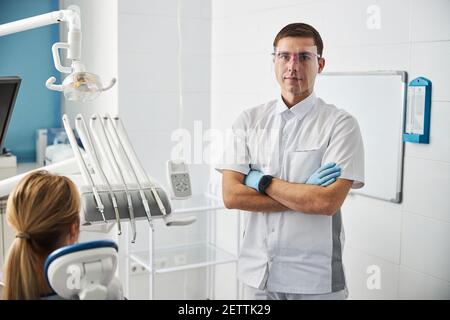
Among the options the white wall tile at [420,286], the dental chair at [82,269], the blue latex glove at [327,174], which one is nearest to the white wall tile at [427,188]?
the white wall tile at [420,286]

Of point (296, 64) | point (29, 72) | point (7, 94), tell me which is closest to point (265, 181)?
point (296, 64)

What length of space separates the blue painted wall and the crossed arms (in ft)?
6.45

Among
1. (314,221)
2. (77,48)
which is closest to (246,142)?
(314,221)

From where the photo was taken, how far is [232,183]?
7.27ft

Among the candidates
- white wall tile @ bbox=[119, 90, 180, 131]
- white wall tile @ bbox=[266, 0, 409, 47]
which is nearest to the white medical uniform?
white wall tile @ bbox=[266, 0, 409, 47]

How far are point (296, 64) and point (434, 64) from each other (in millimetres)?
495

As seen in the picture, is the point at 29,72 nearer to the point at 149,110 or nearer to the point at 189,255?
Answer: the point at 149,110

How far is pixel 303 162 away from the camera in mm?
2154

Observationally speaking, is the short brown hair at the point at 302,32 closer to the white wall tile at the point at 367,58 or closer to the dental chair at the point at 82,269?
the white wall tile at the point at 367,58

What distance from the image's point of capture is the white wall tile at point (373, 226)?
7.56 feet

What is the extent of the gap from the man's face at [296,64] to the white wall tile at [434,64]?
0.36 metres

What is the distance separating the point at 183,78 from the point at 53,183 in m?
2.06

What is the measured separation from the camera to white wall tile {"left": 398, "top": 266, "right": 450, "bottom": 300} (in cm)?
214

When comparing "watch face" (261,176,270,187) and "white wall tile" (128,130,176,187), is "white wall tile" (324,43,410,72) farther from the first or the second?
"white wall tile" (128,130,176,187)
